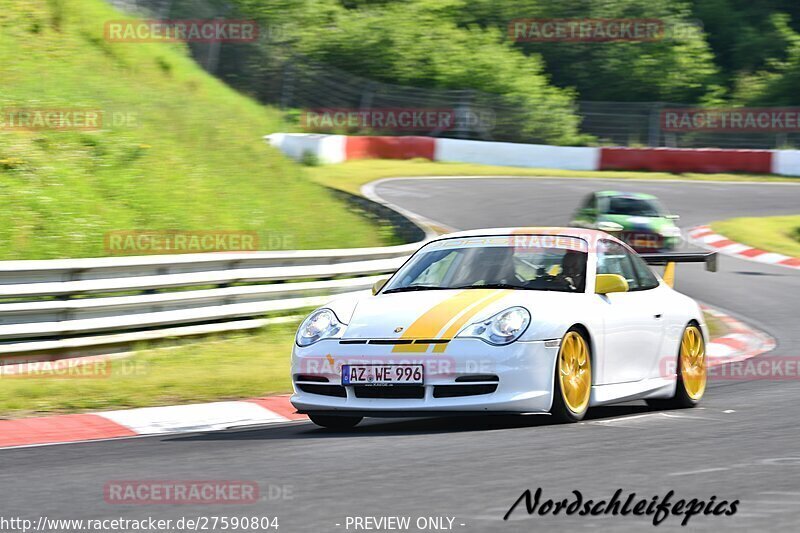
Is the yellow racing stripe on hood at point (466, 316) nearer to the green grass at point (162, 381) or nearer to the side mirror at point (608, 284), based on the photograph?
the side mirror at point (608, 284)

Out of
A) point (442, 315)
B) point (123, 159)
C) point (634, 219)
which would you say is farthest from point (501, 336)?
point (634, 219)

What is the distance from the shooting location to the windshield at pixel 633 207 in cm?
2044

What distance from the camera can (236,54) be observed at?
34156 mm

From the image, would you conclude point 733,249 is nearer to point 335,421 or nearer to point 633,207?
point 633,207

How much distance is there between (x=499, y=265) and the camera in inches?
316

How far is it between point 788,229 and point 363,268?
14.6 m

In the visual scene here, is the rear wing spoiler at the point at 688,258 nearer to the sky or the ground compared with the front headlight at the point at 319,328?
nearer to the sky

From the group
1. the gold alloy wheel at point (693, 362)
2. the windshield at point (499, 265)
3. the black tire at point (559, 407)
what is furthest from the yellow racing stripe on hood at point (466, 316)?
the gold alloy wheel at point (693, 362)

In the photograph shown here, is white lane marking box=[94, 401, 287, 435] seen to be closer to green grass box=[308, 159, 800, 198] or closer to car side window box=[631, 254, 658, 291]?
car side window box=[631, 254, 658, 291]

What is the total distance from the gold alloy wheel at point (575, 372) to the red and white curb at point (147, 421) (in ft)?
6.56

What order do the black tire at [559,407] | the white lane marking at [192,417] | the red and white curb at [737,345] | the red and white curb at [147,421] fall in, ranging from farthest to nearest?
the red and white curb at [737,345]
the white lane marking at [192,417]
the red and white curb at [147,421]
the black tire at [559,407]

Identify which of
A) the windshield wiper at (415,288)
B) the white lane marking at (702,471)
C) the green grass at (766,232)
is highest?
the windshield wiper at (415,288)

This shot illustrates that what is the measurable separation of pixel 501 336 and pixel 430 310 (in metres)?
0.50

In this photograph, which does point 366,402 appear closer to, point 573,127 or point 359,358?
point 359,358
